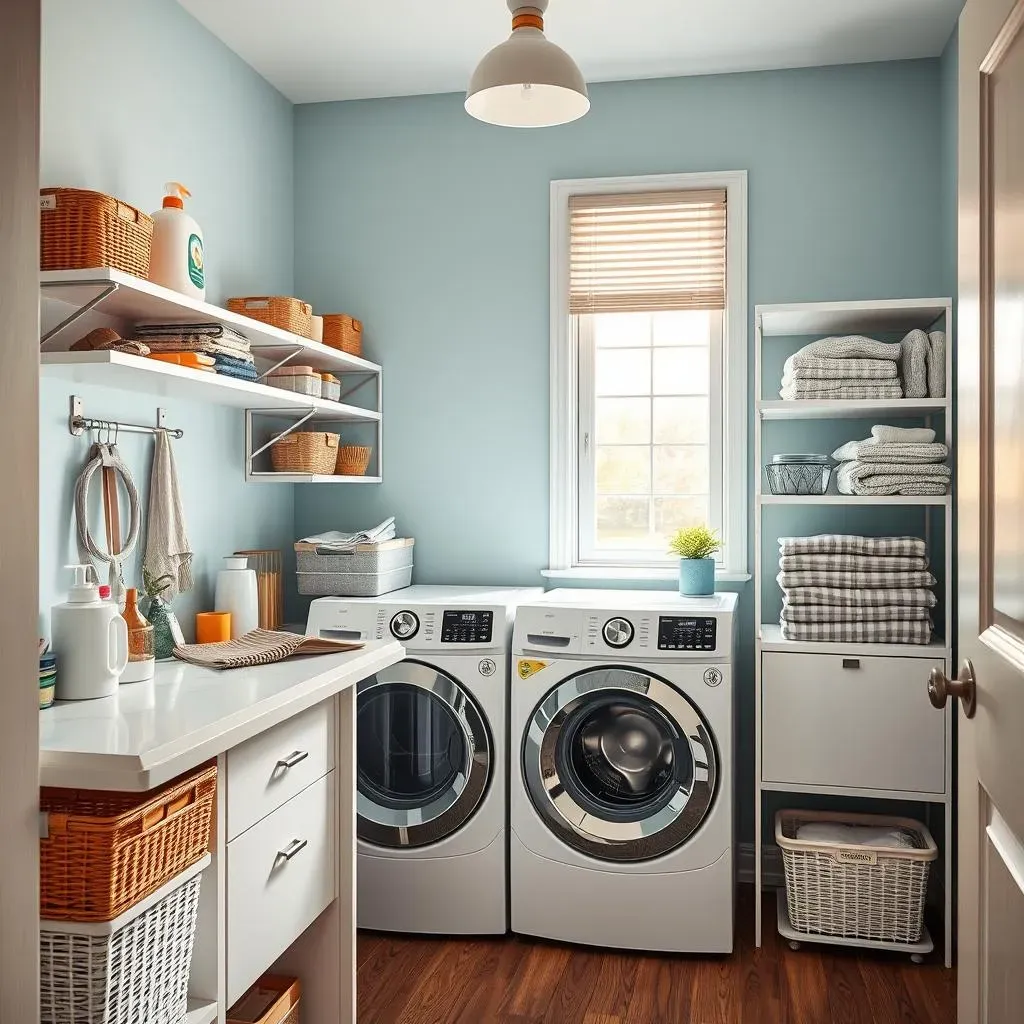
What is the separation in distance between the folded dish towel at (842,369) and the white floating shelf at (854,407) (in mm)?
76

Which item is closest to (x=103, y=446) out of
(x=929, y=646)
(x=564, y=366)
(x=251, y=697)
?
(x=251, y=697)

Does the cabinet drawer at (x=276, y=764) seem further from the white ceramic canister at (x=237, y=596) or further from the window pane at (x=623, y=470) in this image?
the window pane at (x=623, y=470)

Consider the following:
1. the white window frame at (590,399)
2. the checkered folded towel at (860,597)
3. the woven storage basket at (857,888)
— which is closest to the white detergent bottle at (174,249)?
the white window frame at (590,399)

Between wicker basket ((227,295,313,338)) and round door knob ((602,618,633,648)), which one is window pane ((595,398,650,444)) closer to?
round door knob ((602,618,633,648))

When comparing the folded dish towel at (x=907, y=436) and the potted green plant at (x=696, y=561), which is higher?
the folded dish towel at (x=907, y=436)

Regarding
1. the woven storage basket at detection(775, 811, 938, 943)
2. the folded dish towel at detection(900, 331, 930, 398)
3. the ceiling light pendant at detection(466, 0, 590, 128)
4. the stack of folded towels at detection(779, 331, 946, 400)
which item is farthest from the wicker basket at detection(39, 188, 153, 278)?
the woven storage basket at detection(775, 811, 938, 943)

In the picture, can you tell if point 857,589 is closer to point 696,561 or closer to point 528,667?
point 696,561

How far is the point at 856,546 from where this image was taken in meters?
2.75

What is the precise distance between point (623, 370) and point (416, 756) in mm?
1466

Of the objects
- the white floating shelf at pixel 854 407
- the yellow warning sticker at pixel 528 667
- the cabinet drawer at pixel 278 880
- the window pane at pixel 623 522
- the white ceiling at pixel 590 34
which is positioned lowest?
the cabinet drawer at pixel 278 880

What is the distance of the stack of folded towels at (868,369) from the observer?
9.00 ft

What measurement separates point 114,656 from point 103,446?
2.22ft

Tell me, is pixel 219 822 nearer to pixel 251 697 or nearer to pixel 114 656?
pixel 251 697

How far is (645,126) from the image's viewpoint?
331cm
